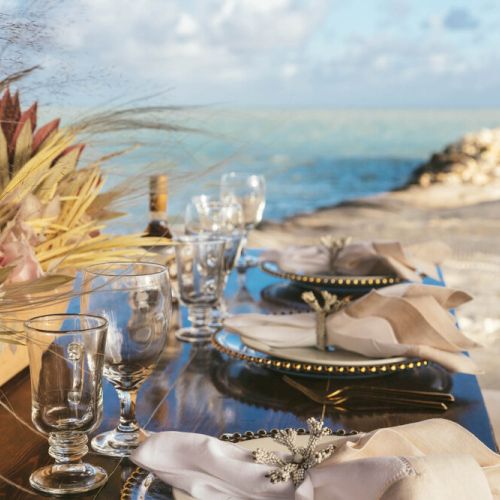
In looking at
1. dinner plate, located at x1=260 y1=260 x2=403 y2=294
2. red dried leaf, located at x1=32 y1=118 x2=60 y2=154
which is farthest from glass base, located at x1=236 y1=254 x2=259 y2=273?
red dried leaf, located at x1=32 y1=118 x2=60 y2=154

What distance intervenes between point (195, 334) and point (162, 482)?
0.61 meters

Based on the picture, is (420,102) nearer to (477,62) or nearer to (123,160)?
(477,62)

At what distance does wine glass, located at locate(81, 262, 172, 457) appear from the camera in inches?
32.9

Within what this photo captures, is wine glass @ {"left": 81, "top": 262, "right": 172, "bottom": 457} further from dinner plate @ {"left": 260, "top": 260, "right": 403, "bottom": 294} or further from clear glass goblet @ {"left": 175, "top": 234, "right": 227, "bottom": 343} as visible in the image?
dinner plate @ {"left": 260, "top": 260, "right": 403, "bottom": 294}

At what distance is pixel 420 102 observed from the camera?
1658 centimetres

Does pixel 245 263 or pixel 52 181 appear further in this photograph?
pixel 245 263

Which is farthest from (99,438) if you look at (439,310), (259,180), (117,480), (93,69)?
(259,180)

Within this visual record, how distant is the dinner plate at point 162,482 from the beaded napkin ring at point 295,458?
3 centimetres

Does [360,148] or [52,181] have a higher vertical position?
[52,181]

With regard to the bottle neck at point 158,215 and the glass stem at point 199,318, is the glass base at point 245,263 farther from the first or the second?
the glass stem at point 199,318

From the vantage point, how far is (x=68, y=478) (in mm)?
779

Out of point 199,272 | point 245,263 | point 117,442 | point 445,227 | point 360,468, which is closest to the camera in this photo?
point 360,468

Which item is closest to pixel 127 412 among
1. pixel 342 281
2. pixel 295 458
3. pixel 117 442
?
pixel 117 442

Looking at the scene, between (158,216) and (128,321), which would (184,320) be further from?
(128,321)
